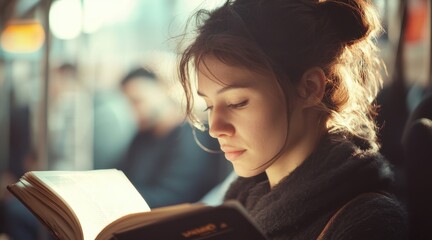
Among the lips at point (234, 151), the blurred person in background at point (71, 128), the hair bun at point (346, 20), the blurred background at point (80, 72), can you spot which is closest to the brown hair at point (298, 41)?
→ the hair bun at point (346, 20)

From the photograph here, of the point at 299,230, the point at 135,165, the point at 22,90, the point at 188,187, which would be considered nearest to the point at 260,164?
the point at 299,230

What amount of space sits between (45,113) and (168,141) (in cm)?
58

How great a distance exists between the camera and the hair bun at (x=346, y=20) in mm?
1055

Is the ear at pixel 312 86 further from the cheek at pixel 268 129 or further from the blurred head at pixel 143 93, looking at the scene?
the blurred head at pixel 143 93

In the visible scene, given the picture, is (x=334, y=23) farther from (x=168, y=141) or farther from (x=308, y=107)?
(x=168, y=141)

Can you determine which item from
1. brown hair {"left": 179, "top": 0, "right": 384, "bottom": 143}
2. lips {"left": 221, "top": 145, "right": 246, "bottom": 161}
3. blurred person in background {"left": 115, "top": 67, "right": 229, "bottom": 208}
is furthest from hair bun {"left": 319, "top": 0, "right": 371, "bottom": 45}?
blurred person in background {"left": 115, "top": 67, "right": 229, "bottom": 208}

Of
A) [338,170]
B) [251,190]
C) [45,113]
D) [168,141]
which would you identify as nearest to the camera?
[338,170]

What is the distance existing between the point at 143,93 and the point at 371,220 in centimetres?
243

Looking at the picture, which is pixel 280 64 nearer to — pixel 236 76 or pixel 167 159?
pixel 236 76

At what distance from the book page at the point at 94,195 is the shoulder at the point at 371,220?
1.22 ft

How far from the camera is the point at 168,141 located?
9.20 feet

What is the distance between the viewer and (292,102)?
1037 millimetres

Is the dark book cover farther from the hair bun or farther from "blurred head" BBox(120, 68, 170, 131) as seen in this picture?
"blurred head" BBox(120, 68, 170, 131)

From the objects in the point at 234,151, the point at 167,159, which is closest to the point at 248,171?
the point at 234,151
